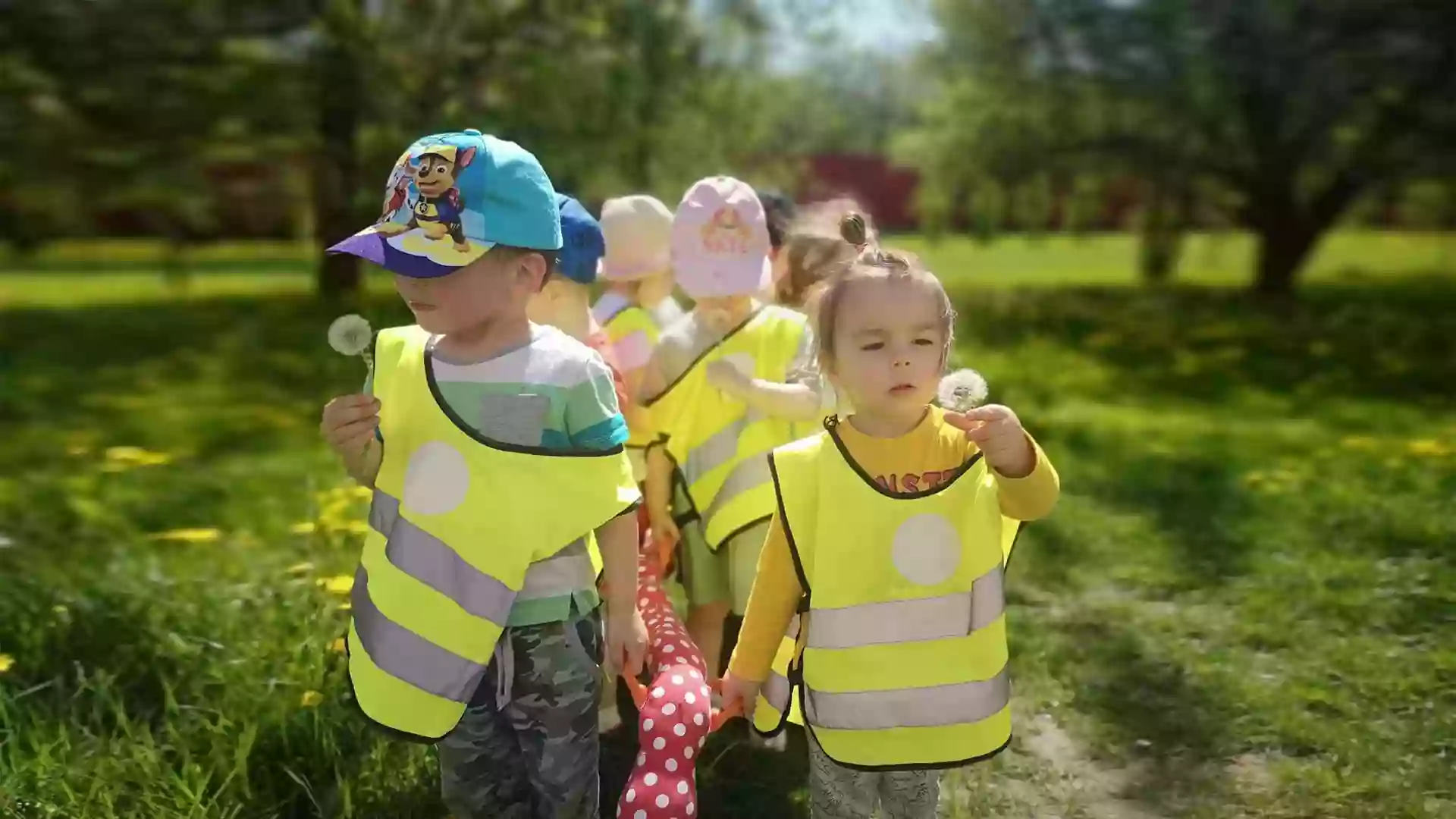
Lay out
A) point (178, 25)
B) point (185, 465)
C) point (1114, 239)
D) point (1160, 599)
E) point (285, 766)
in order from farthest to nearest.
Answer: point (1114, 239) → point (178, 25) → point (185, 465) → point (1160, 599) → point (285, 766)

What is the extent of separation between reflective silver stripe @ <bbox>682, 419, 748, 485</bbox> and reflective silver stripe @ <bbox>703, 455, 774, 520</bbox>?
0.05 metres

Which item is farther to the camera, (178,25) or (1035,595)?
(178,25)

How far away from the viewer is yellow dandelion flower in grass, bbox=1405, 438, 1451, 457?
5.44 meters

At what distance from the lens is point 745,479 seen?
3.11m

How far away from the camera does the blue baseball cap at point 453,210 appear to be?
83.3 inches

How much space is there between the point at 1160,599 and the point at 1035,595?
41 cm

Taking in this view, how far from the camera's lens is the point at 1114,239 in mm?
22531

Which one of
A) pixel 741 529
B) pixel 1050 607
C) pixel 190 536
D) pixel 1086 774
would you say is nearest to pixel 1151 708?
pixel 1086 774

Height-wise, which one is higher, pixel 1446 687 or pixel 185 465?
pixel 1446 687

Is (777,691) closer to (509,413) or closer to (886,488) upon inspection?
(886,488)

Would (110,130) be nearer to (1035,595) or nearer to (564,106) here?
(564,106)

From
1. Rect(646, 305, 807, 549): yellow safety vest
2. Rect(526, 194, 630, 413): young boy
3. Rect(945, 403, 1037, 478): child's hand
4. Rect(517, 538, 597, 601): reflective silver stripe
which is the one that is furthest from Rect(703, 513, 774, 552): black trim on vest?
Rect(945, 403, 1037, 478): child's hand

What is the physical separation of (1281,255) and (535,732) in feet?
37.8

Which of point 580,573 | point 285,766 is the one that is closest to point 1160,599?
point 580,573
